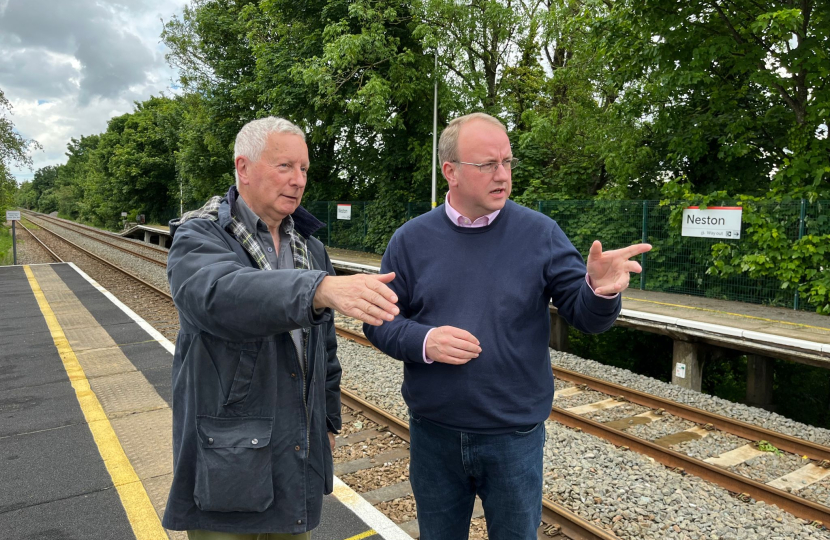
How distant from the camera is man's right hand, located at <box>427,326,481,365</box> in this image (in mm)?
2002

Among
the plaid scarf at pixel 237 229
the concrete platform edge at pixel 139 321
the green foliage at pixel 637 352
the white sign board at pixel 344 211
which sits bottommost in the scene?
the green foliage at pixel 637 352

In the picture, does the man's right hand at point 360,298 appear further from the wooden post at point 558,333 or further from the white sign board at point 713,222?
the white sign board at point 713,222

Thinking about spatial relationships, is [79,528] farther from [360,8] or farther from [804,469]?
[360,8]

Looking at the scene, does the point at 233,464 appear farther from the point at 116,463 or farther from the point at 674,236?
the point at 674,236

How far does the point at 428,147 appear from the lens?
20.7 meters

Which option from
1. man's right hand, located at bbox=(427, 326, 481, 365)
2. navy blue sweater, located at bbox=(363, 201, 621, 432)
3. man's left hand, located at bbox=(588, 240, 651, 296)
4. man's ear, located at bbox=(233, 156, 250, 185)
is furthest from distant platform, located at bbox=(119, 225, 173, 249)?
man's left hand, located at bbox=(588, 240, 651, 296)

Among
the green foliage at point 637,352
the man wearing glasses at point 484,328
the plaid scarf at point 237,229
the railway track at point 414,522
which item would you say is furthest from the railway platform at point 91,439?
the green foliage at point 637,352

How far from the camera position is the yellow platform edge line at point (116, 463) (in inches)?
149

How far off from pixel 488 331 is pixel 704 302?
11.5m

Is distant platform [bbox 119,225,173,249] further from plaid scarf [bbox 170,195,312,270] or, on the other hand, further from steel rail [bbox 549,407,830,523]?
plaid scarf [bbox 170,195,312,270]

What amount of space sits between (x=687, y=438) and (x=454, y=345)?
5.16 meters

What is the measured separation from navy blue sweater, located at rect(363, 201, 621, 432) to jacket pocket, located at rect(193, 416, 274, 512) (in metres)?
0.54

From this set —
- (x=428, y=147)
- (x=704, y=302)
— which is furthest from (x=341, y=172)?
(x=704, y=302)

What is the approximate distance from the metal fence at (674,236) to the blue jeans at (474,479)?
10.9 meters
